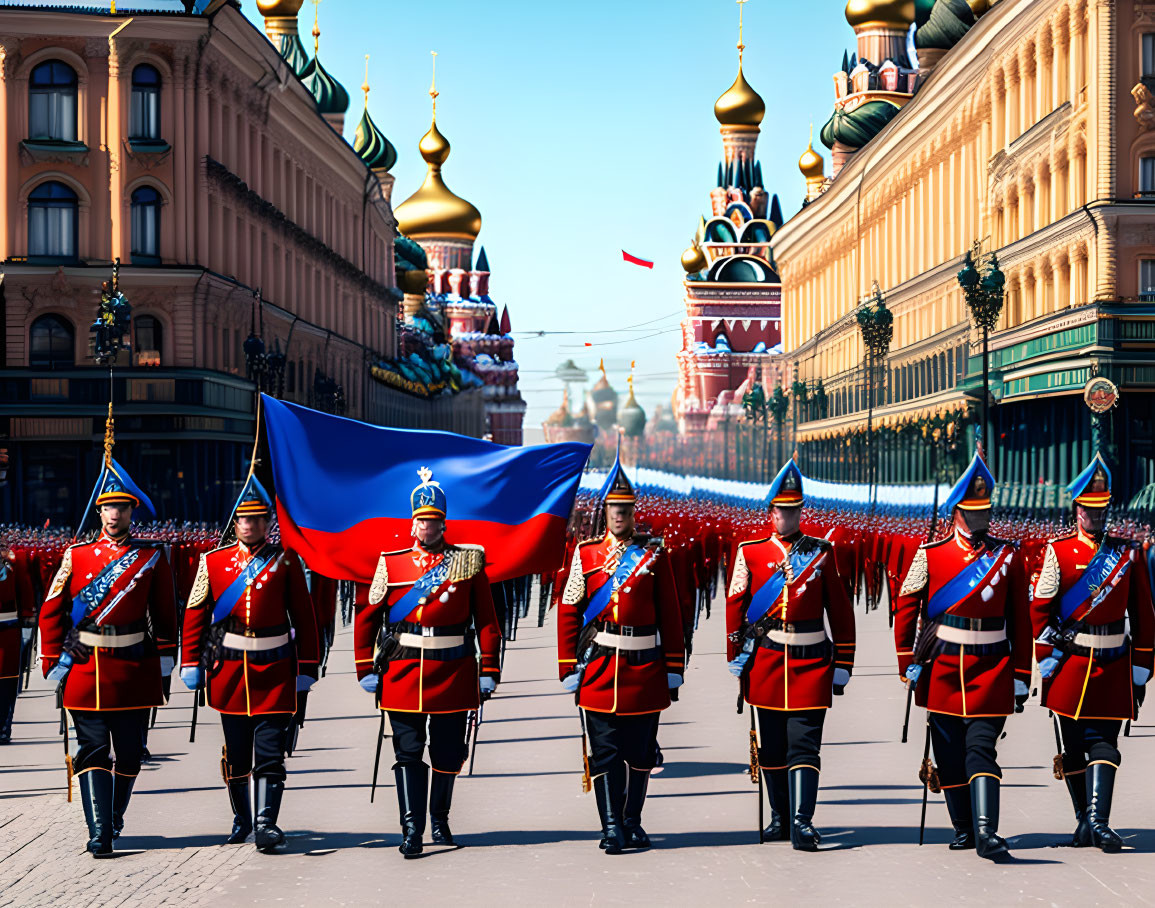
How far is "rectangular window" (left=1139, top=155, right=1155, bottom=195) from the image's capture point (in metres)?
41.6

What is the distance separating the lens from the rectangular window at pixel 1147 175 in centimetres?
4156

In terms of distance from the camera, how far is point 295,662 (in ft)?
32.5

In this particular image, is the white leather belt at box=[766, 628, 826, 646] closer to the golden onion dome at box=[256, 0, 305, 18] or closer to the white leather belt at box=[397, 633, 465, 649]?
the white leather belt at box=[397, 633, 465, 649]

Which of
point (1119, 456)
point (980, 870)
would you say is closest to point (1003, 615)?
point (980, 870)

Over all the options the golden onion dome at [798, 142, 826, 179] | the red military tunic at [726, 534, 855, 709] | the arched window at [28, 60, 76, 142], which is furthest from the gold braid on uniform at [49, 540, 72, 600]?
the golden onion dome at [798, 142, 826, 179]

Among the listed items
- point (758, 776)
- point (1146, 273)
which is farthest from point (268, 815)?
point (1146, 273)

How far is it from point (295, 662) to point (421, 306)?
102m

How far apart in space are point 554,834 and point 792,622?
59.7 inches

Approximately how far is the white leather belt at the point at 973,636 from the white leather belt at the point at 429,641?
2.25 meters

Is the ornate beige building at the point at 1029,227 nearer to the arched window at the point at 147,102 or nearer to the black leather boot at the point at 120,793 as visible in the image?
the arched window at the point at 147,102

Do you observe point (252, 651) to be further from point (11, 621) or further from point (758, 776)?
point (11, 621)

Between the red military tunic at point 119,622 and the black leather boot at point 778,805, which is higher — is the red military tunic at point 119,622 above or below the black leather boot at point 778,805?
above

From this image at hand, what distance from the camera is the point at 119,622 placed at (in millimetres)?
10055

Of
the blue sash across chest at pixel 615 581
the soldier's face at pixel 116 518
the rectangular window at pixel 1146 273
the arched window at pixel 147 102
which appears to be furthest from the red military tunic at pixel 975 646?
the arched window at pixel 147 102
